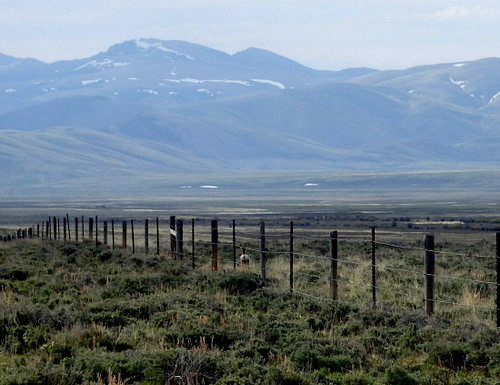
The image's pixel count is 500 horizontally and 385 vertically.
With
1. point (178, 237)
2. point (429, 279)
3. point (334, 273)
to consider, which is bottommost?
point (178, 237)

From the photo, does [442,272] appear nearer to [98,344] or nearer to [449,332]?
[449,332]

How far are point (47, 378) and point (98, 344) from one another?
2201 millimetres

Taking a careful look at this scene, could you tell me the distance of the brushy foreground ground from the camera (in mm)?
10180

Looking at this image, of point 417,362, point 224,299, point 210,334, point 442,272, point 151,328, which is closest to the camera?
point 417,362

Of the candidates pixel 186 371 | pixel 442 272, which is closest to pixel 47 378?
pixel 186 371

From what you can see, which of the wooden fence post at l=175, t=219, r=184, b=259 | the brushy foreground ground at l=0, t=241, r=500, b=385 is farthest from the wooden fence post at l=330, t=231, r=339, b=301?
the wooden fence post at l=175, t=219, r=184, b=259

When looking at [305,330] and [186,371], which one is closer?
[186,371]

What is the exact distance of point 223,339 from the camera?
40.8 feet

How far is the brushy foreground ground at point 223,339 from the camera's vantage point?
1018 cm

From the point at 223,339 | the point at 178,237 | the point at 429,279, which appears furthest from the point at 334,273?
the point at 178,237

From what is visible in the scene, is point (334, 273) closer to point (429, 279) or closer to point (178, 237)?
point (429, 279)

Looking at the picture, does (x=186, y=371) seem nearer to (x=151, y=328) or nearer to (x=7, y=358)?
(x=7, y=358)

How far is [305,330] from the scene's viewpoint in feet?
44.0

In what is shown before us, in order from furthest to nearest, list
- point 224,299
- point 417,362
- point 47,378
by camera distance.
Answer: point 224,299
point 417,362
point 47,378
